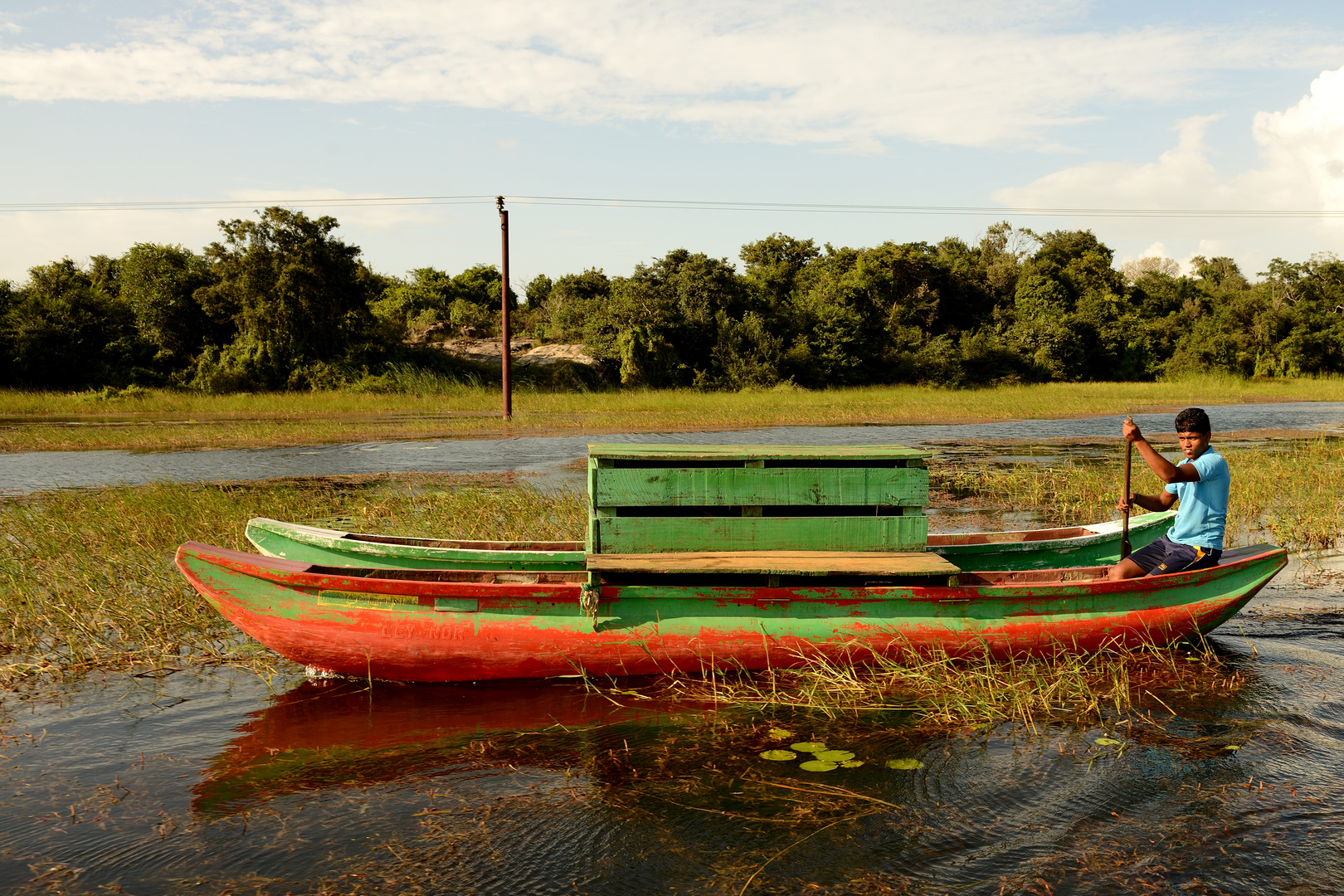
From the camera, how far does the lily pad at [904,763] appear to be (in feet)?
15.4

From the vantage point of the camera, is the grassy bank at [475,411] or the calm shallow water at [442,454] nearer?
the calm shallow water at [442,454]

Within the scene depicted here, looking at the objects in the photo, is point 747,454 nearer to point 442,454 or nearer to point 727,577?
point 727,577

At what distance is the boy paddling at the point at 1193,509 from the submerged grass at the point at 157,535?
525 cm

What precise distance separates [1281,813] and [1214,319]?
50.6 meters

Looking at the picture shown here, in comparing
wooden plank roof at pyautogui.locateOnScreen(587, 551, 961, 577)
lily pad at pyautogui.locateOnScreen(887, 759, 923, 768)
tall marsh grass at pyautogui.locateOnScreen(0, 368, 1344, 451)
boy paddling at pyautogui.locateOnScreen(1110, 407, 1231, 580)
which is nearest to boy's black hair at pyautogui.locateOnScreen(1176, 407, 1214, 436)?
boy paddling at pyautogui.locateOnScreen(1110, 407, 1231, 580)

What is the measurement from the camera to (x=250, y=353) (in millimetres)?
32500

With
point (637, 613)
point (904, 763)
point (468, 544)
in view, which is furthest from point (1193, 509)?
point (468, 544)

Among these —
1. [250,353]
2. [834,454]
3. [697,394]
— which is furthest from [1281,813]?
[250,353]

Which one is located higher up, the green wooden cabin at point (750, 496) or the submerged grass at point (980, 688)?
the green wooden cabin at point (750, 496)

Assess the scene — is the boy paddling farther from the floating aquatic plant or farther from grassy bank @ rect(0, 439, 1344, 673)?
grassy bank @ rect(0, 439, 1344, 673)

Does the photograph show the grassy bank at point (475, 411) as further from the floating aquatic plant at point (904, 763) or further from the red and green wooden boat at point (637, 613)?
the floating aquatic plant at point (904, 763)

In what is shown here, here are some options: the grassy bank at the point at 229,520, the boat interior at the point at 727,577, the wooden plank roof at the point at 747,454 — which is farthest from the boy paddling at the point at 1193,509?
the grassy bank at the point at 229,520

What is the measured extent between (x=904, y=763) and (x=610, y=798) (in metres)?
1.54

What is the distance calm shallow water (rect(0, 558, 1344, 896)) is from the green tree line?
2906cm
